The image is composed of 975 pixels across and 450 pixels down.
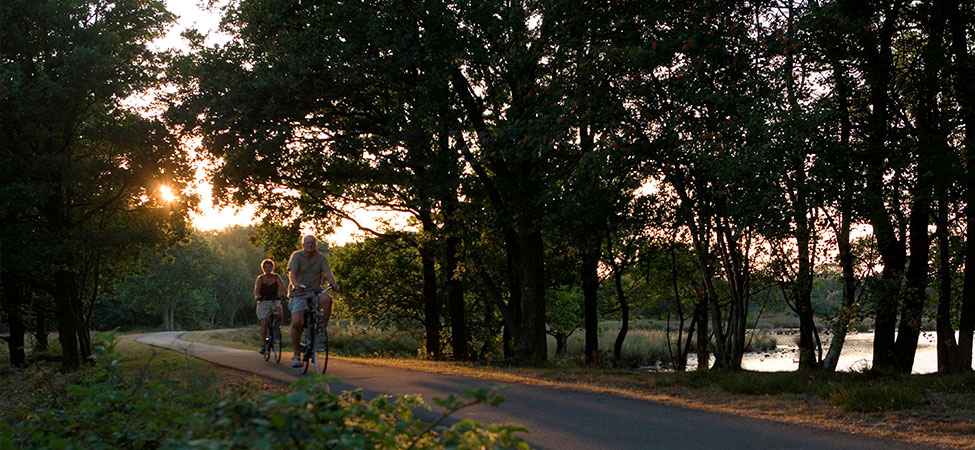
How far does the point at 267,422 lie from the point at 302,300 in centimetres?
846

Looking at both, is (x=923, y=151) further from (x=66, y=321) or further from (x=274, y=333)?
(x=66, y=321)

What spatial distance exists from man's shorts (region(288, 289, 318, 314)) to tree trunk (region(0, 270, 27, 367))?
15.1 meters

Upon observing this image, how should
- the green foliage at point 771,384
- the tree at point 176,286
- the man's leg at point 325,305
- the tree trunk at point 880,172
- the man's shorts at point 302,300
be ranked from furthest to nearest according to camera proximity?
the tree at point 176,286, the man's shorts at point 302,300, the man's leg at point 325,305, the tree trunk at point 880,172, the green foliage at point 771,384

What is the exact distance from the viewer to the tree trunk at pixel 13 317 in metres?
22.5

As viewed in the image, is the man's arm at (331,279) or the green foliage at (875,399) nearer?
the green foliage at (875,399)

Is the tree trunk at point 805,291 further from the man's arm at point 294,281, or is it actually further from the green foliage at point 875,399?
the man's arm at point 294,281

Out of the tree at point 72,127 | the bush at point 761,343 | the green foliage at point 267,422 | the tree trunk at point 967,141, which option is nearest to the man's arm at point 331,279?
the green foliage at point 267,422

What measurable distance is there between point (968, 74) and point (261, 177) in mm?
14979

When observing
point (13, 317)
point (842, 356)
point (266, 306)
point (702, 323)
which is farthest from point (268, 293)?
point (842, 356)

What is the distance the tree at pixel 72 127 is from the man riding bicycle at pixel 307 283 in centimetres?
999

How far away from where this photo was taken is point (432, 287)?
25.2 metres

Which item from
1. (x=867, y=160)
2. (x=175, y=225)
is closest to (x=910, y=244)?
(x=867, y=160)

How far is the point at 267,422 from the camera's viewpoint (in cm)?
268

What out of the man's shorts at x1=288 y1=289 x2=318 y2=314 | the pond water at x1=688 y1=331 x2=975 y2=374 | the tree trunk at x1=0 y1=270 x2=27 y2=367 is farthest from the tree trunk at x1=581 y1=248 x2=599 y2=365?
the tree trunk at x1=0 y1=270 x2=27 y2=367
